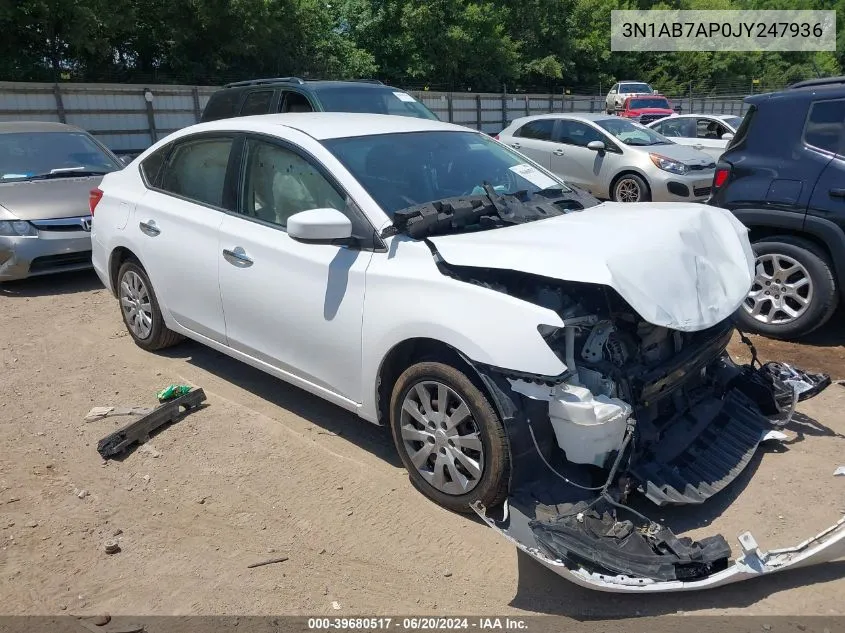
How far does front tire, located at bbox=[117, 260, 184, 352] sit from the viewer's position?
5203 mm

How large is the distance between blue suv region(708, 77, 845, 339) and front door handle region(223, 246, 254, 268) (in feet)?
12.4

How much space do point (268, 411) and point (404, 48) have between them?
2949 cm

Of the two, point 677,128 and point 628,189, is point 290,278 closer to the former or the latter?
point 628,189

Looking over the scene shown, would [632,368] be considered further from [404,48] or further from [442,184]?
[404,48]

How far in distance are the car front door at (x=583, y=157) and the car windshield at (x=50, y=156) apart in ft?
25.2

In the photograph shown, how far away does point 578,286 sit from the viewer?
326 cm

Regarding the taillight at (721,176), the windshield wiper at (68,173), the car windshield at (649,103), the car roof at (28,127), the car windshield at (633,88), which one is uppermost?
the car roof at (28,127)

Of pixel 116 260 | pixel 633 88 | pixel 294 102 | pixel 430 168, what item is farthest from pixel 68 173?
pixel 633 88


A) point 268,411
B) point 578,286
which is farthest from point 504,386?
point 268,411

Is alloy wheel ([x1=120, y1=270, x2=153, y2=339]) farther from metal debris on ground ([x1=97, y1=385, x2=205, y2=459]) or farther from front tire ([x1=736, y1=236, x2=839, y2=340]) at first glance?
front tire ([x1=736, y1=236, x2=839, y2=340])

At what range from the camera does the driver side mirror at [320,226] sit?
3424 millimetres

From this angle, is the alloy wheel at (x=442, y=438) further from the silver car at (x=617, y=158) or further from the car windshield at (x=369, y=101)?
the silver car at (x=617, y=158)

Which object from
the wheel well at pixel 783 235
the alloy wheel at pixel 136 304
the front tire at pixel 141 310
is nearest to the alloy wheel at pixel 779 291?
the wheel well at pixel 783 235

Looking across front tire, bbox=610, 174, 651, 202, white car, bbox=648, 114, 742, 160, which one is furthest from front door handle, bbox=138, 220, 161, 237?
white car, bbox=648, 114, 742, 160
